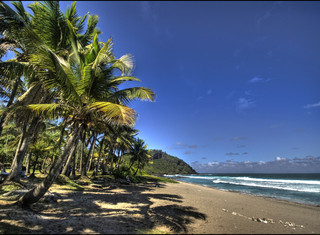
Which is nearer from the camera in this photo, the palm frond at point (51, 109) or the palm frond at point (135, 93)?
the palm frond at point (51, 109)

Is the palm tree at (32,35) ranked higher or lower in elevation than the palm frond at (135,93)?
higher

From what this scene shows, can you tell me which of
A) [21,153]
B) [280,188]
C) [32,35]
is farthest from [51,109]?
[280,188]

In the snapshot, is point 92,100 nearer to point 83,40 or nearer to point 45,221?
point 45,221

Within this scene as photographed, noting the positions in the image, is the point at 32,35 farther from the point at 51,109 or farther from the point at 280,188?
the point at 280,188

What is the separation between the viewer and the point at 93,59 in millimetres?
6512

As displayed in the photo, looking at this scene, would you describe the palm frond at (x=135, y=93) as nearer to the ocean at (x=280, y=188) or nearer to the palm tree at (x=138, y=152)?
the ocean at (x=280, y=188)

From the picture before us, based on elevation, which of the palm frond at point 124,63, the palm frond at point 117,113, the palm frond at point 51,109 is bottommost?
the palm frond at point 117,113

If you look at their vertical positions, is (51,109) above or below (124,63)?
below

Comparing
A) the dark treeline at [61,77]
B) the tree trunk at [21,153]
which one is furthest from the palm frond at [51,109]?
the tree trunk at [21,153]

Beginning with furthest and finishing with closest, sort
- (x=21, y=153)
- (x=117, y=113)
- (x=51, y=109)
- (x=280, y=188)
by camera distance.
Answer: (x=280, y=188), (x=21, y=153), (x=51, y=109), (x=117, y=113)

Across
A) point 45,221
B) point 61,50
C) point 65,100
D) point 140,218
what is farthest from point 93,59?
point 140,218

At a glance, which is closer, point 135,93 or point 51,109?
point 51,109

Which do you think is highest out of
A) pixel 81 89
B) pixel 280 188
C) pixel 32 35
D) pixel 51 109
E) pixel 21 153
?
pixel 32 35

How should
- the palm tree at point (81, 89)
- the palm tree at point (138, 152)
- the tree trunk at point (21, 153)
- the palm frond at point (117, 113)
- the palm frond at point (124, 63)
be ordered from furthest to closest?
the palm tree at point (138, 152)
the tree trunk at point (21, 153)
the palm frond at point (124, 63)
the palm tree at point (81, 89)
the palm frond at point (117, 113)
